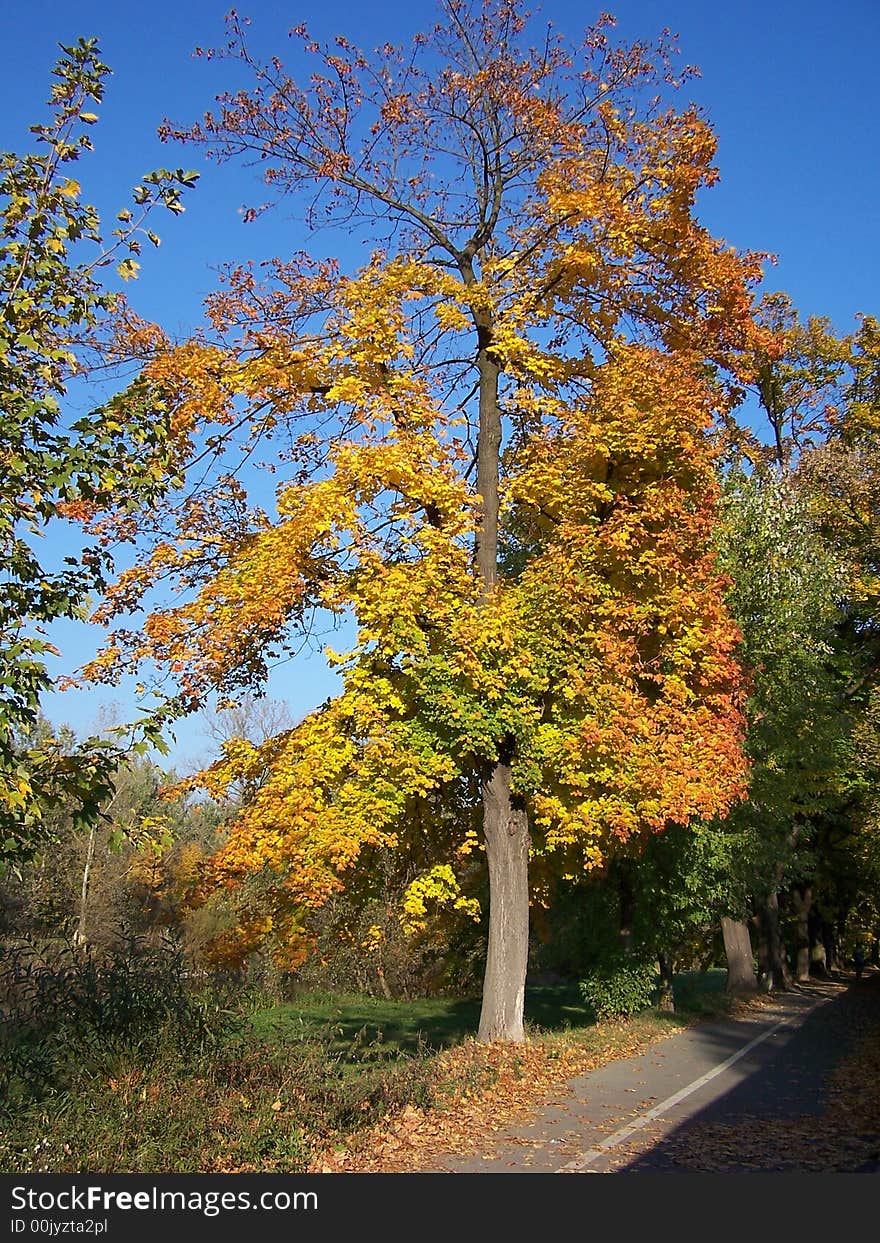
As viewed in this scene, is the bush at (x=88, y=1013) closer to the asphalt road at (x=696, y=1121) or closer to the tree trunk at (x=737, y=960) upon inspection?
the asphalt road at (x=696, y=1121)

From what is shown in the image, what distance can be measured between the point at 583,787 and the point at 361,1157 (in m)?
6.25

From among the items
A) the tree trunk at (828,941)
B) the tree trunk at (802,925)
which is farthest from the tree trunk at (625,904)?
the tree trunk at (828,941)

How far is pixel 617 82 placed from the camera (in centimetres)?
1521

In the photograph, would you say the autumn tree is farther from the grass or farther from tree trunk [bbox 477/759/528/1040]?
tree trunk [bbox 477/759/528/1040]

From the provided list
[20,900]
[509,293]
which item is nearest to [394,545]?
[509,293]

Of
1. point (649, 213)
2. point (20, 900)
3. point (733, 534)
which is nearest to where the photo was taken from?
point (649, 213)

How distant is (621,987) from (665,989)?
3760mm

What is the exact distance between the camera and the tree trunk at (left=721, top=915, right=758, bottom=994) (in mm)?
26859

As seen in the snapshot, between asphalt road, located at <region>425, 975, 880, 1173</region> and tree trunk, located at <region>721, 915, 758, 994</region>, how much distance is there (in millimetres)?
10241

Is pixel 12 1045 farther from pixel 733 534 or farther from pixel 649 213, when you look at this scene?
pixel 733 534

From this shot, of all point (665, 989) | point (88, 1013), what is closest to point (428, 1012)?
point (665, 989)

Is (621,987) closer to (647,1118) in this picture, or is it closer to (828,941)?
(647,1118)

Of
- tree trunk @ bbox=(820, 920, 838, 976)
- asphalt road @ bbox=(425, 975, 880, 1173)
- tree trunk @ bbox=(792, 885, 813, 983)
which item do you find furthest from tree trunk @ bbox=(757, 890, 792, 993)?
asphalt road @ bbox=(425, 975, 880, 1173)

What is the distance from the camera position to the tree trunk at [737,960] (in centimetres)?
2686
